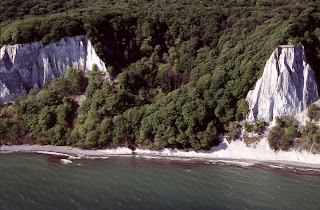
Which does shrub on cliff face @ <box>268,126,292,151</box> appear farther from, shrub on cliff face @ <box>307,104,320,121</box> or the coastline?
shrub on cliff face @ <box>307,104,320,121</box>

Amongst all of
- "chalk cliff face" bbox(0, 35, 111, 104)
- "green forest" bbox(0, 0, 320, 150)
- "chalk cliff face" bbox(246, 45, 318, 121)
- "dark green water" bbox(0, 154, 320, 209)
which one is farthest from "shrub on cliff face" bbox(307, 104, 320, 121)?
"chalk cliff face" bbox(0, 35, 111, 104)

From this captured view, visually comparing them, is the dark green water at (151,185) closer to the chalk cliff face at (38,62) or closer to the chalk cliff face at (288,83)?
the chalk cliff face at (288,83)

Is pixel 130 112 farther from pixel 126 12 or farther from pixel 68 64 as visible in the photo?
pixel 126 12

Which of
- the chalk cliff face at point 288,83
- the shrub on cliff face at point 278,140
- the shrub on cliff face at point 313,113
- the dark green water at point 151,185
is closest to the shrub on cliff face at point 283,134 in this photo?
the shrub on cliff face at point 278,140

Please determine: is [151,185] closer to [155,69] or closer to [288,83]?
[288,83]

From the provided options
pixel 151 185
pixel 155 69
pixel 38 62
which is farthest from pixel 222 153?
pixel 38 62

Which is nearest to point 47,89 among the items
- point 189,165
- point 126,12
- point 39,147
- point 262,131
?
point 39,147
